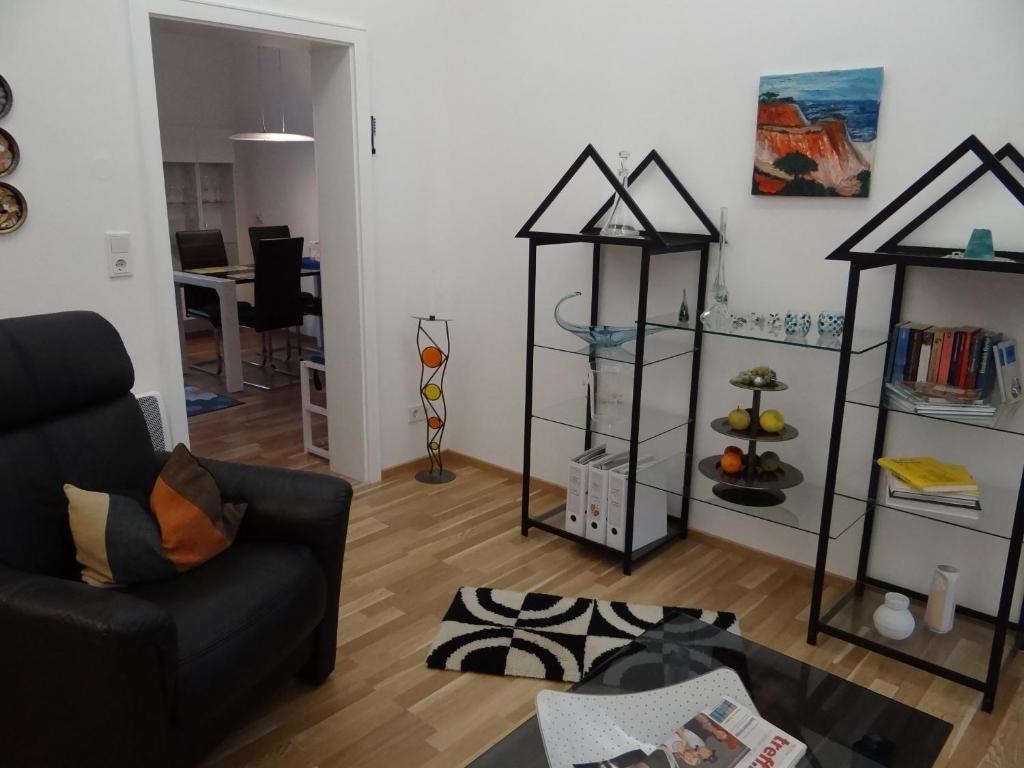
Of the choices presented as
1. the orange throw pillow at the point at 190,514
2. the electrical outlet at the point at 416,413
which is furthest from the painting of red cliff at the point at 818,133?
the orange throw pillow at the point at 190,514

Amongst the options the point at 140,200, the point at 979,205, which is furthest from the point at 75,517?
the point at 979,205

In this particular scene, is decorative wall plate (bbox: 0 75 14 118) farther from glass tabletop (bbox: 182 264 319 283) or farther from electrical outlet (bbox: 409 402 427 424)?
glass tabletop (bbox: 182 264 319 283)

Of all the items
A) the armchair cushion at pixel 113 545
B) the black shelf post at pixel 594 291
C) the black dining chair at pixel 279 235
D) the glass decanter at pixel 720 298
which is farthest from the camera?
the black dining chair at pixel 279 235

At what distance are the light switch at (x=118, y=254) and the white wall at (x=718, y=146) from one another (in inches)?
61.5

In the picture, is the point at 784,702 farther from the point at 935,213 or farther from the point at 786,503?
the point at 935,213

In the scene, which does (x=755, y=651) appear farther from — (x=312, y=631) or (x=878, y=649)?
(x=312, y=631)

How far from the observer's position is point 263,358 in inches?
243

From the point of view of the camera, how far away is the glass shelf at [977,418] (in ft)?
7.52

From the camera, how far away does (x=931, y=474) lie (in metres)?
2.49

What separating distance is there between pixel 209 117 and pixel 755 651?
6592 millimetres

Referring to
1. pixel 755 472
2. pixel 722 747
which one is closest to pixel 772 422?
pixel 755 472

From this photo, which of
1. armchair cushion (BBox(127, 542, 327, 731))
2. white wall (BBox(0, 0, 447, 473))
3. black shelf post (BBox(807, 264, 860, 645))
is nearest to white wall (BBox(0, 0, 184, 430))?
white wall (BBox(0, 0, 447, 473))

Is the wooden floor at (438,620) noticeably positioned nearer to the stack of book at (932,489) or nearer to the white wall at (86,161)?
the stack of book at (932,489)

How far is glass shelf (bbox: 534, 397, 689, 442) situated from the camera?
323 cm
